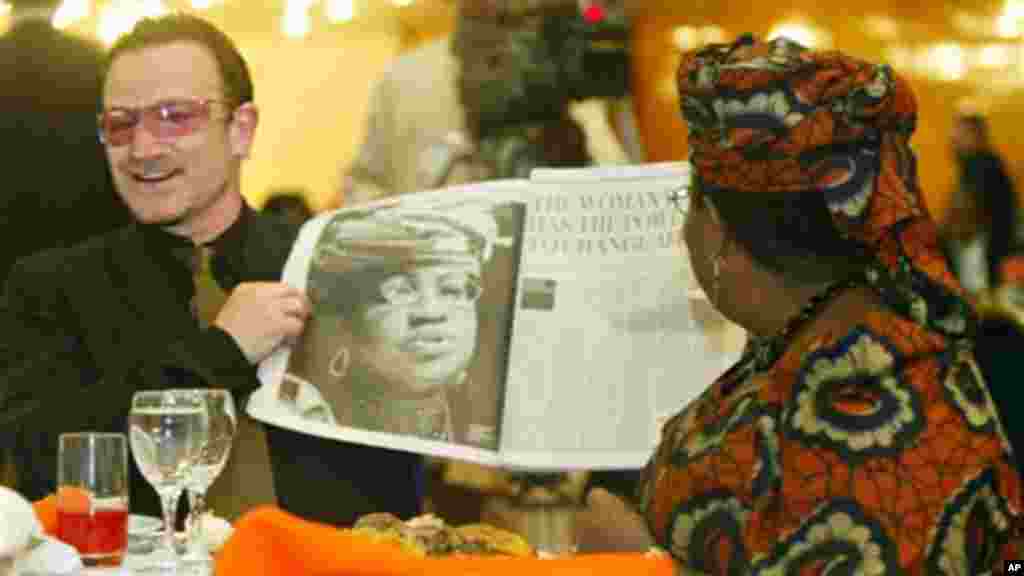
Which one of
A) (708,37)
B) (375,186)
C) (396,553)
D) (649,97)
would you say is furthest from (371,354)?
(708,37)

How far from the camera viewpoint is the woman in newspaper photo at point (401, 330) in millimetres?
2043

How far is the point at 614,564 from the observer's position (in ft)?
4.75

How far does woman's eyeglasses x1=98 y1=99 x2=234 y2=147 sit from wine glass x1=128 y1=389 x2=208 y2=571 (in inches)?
26.7

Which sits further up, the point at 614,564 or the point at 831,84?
the point at 831,84

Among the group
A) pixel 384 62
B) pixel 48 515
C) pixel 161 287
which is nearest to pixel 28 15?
pixel 161 287

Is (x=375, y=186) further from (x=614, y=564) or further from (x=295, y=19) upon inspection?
(x=295, y=19)

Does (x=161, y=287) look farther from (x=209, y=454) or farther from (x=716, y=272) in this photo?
(x=716, y=272)

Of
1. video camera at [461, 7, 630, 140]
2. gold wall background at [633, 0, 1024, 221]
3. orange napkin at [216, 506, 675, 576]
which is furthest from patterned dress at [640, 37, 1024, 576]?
gold wall background at [633, 0, 1024, 221]

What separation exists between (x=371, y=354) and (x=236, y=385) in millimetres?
163

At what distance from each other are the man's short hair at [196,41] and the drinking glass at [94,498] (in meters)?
0.77

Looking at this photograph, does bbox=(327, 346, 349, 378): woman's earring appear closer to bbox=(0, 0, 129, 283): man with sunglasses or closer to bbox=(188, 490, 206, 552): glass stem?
bbox=(188, 490, 206, 552): glass stem

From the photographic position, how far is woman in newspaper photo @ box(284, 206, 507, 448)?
204cm

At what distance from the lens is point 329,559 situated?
4.58 feet

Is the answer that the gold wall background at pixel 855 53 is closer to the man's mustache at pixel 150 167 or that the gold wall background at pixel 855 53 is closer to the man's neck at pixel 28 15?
the man's neck at pixel 28 15
